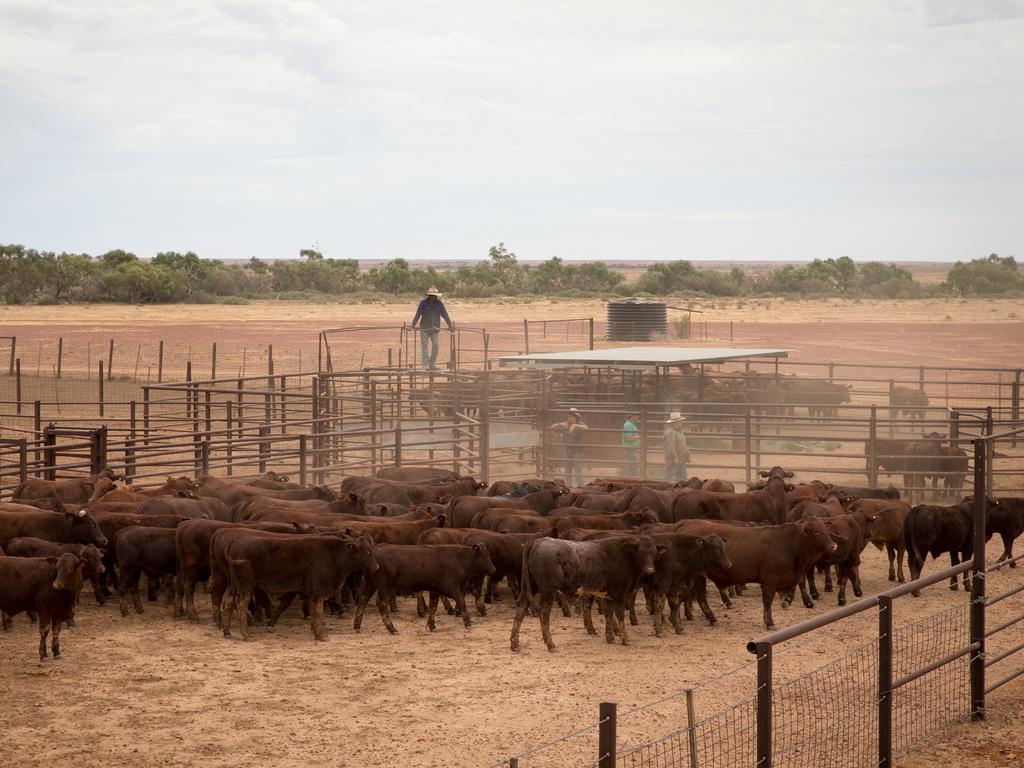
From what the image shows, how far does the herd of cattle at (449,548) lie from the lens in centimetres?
988

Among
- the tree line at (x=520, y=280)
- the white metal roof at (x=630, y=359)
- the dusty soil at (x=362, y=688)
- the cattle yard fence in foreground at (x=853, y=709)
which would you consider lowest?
the dusty soil at (x=362, y=688)

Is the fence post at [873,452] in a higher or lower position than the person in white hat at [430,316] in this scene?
lower

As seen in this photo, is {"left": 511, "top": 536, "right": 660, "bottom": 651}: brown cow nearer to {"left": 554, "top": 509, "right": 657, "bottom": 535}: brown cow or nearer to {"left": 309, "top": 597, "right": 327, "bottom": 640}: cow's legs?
{"left": 554, "top": 509, "right": 657, "bottom": 535}: brown cow

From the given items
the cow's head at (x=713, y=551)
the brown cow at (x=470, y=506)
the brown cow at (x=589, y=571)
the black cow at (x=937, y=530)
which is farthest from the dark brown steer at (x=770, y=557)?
the brown cow at (x=470, y=506)

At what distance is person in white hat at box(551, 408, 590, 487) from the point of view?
17953 mm

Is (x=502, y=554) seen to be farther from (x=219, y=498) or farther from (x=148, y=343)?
(x=148, y=343)

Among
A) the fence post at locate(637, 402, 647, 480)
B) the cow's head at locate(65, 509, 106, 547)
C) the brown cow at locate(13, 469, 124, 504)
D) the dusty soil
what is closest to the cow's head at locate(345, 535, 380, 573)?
the dusty soil

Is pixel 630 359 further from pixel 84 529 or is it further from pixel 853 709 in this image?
pixel 853 709

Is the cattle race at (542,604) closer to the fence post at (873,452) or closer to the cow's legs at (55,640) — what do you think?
the cow's legs at (55,640)

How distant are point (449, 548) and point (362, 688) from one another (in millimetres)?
2051

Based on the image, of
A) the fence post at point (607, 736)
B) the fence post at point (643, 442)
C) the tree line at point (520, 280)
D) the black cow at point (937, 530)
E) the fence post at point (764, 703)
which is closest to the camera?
the fence post at point (607, 736)

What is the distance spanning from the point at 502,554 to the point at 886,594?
4.70 metres

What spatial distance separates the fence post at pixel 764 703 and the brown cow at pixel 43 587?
18.6 ft

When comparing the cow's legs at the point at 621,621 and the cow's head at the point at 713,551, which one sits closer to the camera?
the cow's legs at the point at 621,621
